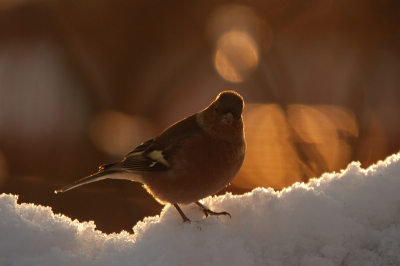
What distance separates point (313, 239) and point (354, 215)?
0.62ft

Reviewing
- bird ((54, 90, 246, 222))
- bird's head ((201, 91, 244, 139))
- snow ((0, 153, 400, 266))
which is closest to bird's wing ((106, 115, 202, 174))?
bird ((54, 90, 246, 222))

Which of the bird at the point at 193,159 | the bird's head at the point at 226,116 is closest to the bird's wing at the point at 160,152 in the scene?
the bird at the point at 193,159

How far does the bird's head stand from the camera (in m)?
2.51

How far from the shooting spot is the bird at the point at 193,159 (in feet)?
7.59

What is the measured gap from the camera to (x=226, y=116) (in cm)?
252

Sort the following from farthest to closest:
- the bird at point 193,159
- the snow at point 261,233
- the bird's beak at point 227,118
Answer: the bird's beak at point 227,118
the bird at point 193,159
the snow at point 261,233

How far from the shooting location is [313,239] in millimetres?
1369

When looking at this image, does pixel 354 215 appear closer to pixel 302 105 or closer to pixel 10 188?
pixel 302 105

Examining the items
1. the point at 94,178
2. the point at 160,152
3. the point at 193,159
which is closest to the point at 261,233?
the point at 193,159

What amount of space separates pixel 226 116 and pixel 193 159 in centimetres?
38

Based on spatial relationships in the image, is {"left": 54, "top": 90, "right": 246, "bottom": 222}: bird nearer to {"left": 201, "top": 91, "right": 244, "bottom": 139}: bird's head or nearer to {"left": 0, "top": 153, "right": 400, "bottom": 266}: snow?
{"left": 201, "top": 91, "right": 244, "bottom": 139}: bird's head

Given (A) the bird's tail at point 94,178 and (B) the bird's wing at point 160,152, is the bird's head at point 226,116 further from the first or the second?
(A) the bird's tail at point 94,178

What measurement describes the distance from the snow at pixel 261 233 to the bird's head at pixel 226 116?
2.93ft

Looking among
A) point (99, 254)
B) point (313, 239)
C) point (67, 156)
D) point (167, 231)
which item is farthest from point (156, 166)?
point (67, 156)
